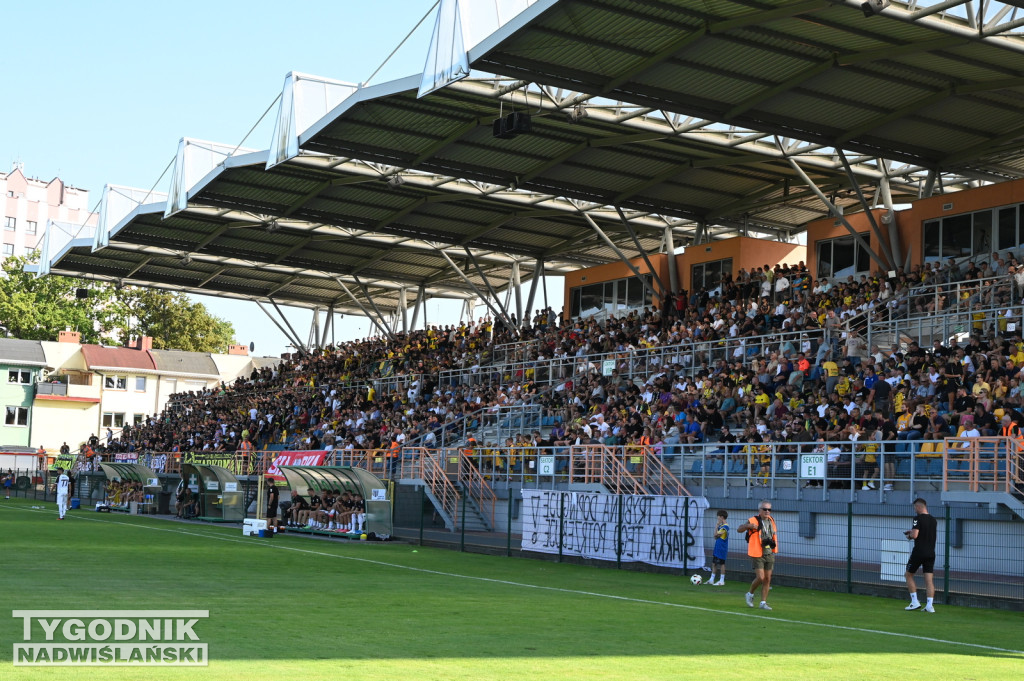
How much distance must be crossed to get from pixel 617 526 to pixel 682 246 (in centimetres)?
3018

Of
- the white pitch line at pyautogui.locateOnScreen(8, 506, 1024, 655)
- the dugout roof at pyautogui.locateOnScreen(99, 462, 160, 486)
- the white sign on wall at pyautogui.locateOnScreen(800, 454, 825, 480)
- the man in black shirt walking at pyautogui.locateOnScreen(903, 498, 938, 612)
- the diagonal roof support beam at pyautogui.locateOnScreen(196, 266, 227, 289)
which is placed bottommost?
the white pitch line at pyautogui.locateOnScreen(8, 506, 1024, 655)

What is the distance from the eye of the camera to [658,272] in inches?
1905

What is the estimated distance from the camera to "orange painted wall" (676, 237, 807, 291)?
145 ft

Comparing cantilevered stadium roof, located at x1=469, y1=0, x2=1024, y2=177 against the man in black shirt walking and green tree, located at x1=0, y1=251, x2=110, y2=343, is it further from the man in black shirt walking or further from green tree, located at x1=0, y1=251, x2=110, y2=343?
green tree, located at x1=0, y1=251, x2=110, y2=343

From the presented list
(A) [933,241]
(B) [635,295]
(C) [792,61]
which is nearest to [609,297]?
(B) [635,295]

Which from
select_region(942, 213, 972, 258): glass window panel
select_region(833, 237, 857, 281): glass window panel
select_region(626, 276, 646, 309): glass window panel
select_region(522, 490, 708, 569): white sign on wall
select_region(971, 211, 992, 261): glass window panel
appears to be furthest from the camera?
select_region(626, 276, 646, 309): glass window panel

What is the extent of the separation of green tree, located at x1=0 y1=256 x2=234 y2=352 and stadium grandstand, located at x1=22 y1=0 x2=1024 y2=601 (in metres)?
40.6

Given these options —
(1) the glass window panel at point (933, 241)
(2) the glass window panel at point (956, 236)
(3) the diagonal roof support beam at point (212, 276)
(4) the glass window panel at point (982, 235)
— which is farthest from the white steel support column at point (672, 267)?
(3) the diagonal roof support beam at point (212, 276)

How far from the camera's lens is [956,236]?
36.2 m

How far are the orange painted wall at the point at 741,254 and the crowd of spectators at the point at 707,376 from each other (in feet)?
4.39

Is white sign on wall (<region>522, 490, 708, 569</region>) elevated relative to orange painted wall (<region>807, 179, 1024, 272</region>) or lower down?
lower down

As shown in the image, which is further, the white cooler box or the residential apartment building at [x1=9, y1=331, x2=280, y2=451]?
the residential apartment building at [x1=9, y1=331, x2=280, y2=451]

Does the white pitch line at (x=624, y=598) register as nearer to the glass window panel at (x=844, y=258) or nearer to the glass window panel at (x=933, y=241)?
the glass window panel at (x=933, y=241)

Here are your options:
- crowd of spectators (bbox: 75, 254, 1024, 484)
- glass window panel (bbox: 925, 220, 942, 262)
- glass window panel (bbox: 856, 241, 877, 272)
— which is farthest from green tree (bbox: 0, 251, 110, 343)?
glass window panel (bbox: 925, 220, 942, 262)
